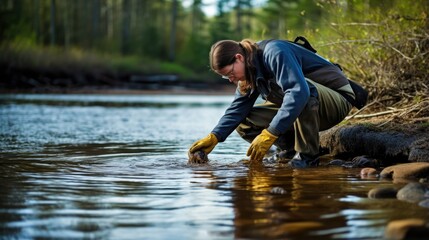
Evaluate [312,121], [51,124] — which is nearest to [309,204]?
[312,121]

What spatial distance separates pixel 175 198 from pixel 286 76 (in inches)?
62.3

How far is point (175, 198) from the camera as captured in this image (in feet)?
12.3

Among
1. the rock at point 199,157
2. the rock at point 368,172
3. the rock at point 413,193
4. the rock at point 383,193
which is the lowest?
the rock at point 199,157

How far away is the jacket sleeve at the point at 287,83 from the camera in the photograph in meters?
4.91

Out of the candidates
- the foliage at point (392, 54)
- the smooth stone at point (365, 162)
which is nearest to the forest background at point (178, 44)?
the foliage at point (392, 54)

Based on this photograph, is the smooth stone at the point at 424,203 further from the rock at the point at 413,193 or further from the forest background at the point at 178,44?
the forest background at the point at 178,44

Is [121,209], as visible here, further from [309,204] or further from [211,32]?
[211,32]

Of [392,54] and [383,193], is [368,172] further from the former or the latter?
[392,54]

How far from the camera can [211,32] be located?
52281 mm

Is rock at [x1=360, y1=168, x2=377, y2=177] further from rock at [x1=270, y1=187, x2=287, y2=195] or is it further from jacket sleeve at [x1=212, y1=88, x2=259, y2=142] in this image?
jacket sleeve at [x1=212, y1=88, x2=259, y2=142]

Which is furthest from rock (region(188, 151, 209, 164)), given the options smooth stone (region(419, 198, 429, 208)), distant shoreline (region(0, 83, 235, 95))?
distant shoreline (region(0, 83, 235, 95))

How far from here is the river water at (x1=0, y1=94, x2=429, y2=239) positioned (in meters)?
2.90

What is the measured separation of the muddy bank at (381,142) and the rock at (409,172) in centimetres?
55

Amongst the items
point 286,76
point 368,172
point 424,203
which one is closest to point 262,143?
point 286,76
